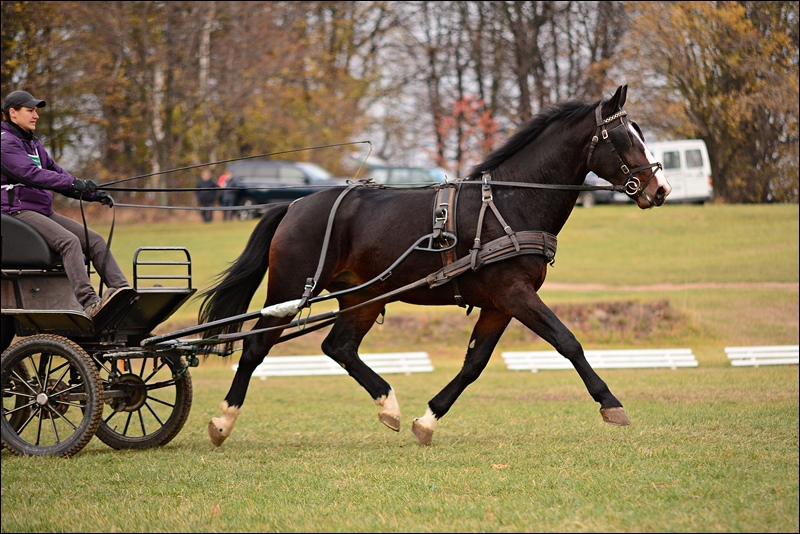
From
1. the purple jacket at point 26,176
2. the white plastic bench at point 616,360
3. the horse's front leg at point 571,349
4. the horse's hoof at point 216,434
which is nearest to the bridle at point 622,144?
the horse's front leg at point 571,349

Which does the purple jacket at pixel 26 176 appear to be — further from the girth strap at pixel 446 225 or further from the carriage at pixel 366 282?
the girth strap at pixel 446 225

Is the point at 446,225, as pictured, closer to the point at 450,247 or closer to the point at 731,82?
the point at 450,247

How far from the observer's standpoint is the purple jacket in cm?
721

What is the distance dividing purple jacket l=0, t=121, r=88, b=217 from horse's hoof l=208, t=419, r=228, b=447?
2.14 m

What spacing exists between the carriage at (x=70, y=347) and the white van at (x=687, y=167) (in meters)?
25.6

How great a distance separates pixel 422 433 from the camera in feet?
25.3

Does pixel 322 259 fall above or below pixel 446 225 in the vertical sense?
below

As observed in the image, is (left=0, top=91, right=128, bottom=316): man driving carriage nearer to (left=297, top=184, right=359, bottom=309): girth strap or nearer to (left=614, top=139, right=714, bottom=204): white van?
(left=297, top=184, right=359, bottom=309): girth strap

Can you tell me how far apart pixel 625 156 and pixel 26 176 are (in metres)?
4.46

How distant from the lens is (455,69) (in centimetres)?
4466

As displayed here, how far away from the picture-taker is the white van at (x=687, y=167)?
32.1 metres

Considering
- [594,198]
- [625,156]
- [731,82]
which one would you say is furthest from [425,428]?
[594,198]

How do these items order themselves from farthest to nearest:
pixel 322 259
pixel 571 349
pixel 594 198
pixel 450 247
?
1. pixel 594 198
2. pixel 322 259
3. pixel 450 247
4. pixel 571 349

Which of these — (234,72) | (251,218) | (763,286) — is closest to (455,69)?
(234,72)
